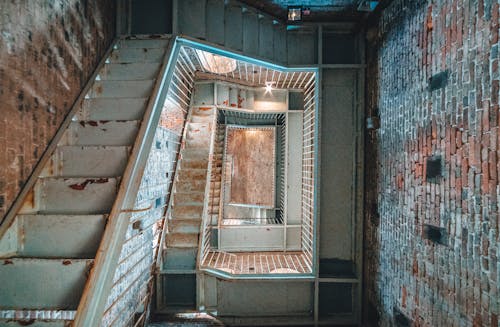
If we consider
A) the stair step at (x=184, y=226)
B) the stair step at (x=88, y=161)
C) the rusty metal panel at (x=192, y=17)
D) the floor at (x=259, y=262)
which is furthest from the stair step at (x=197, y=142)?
the stair step at (x=88, y=161)

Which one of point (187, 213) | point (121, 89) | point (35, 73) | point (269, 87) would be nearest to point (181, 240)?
point (187, 213)

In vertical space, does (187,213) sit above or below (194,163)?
below

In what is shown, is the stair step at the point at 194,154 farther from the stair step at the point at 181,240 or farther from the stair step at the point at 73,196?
the stair step at the point at 73,196

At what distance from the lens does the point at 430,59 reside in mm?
3281

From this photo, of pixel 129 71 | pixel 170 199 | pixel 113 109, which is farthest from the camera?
pixel 170 199

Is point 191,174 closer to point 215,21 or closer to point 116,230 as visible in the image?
point 215,21

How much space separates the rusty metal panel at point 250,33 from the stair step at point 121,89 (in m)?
2.23

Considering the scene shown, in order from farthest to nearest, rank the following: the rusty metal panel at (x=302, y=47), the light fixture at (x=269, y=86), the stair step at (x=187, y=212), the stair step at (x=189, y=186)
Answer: the light fixture at (x=269, y=86) → the stair step at (x=189, y=186) → the stair step at (x=187, y=212) → the rusty metal panel at (x=302, y=47)

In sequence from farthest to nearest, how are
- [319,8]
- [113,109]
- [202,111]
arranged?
[202,111] → [319,8] → [113,109]

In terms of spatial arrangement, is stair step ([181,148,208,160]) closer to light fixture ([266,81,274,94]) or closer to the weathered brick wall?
light fixture ([266,81,274,94])

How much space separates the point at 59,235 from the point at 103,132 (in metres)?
1.33

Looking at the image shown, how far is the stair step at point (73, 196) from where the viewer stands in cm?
258

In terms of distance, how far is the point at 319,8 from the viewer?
4.76 m

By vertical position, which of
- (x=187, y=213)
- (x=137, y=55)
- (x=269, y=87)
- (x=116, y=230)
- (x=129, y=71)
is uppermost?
(x=269, y=87)
